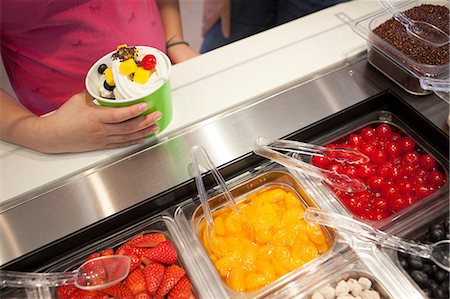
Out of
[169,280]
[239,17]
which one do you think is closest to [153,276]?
[169,280]

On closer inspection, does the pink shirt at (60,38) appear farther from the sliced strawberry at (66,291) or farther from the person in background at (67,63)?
the sliced strawberry at (66,291)

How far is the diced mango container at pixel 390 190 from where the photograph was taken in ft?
3.53

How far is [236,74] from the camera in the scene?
4.50 feet

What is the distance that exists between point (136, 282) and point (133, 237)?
0.13m

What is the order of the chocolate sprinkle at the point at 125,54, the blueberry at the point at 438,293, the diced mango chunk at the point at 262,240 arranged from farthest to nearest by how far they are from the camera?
the chocolate sprinkle at the point at 125,54 → the diced mango chunk at the point at 262,240 → the blueberry at the point at 438,293

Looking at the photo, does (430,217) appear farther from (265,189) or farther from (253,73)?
(253,73)

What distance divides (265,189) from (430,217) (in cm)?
42

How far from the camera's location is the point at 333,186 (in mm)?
1131

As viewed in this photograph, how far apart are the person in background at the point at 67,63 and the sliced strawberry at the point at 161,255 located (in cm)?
31

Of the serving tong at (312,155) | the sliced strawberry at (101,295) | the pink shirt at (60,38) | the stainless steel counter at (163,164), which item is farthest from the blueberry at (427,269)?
the pink shirt at (60,38)

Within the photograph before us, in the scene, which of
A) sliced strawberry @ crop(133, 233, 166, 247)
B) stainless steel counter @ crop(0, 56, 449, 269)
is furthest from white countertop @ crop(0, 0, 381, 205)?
sliced strawberry @ crop(133, 233, 166, 247)

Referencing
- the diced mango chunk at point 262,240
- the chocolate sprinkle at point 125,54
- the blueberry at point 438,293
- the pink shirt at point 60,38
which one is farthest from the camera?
the pink shirt at point 60,38

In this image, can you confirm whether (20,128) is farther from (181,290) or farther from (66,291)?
(181,290)

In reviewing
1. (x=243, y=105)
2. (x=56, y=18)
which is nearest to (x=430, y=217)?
(x=243, y=105)
